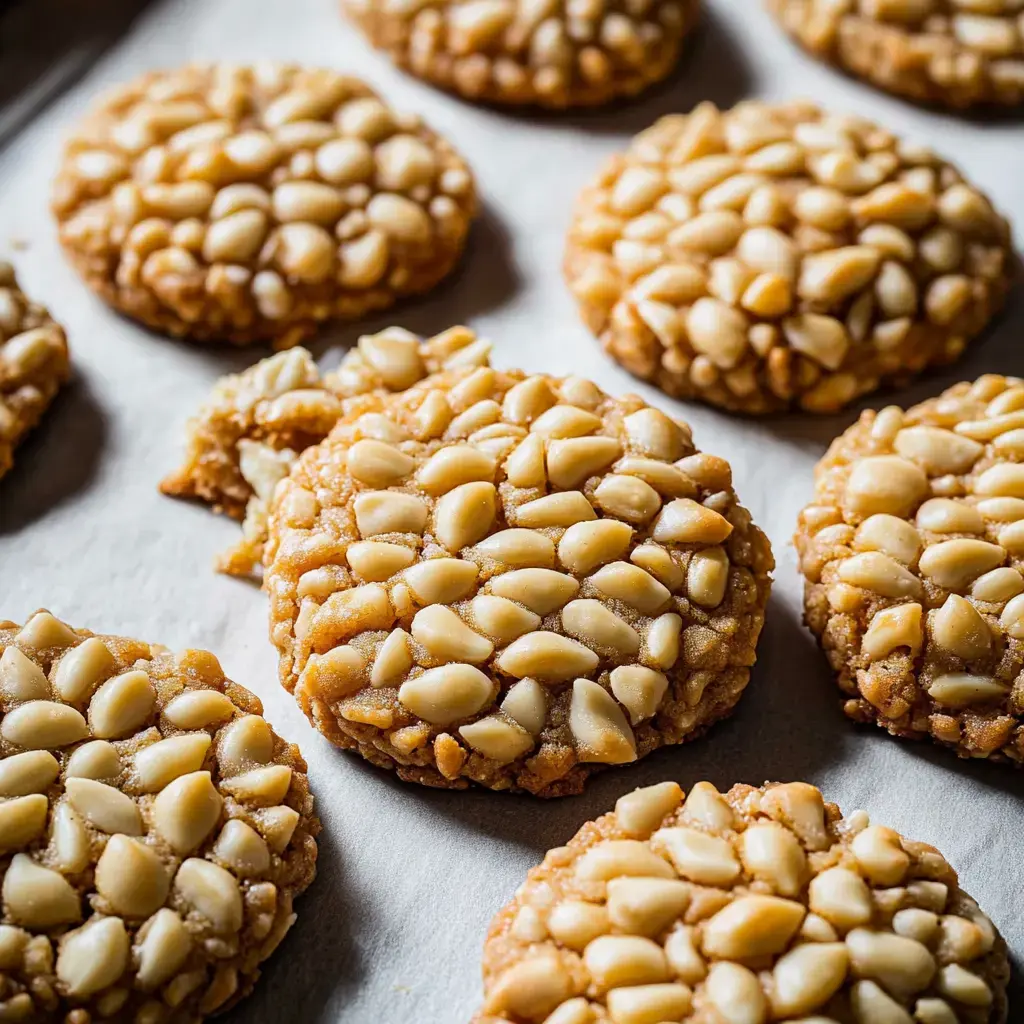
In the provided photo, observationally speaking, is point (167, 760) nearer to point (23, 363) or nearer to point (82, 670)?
point (82, 670)

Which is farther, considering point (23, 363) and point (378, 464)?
point (23, 363)

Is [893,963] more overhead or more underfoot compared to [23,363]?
more underfoot

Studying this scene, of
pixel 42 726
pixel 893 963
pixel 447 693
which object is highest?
pixel 42 726

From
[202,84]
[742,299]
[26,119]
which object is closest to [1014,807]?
[742,299]

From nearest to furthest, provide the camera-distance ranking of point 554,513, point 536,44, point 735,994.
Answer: point 735,994 → point 554,513 → point 536,44

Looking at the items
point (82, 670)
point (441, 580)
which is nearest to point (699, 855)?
point (441, 580)

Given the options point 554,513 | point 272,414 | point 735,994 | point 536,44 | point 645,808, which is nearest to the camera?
point 735,994

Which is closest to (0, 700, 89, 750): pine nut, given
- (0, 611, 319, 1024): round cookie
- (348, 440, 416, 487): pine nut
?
(0, 611, 319, 1024): round cookie

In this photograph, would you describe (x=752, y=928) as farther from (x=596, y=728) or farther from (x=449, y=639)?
(x=449, y=639)

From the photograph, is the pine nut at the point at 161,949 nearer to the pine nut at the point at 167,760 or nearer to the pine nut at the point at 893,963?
the pine nut at the point at 167,760
